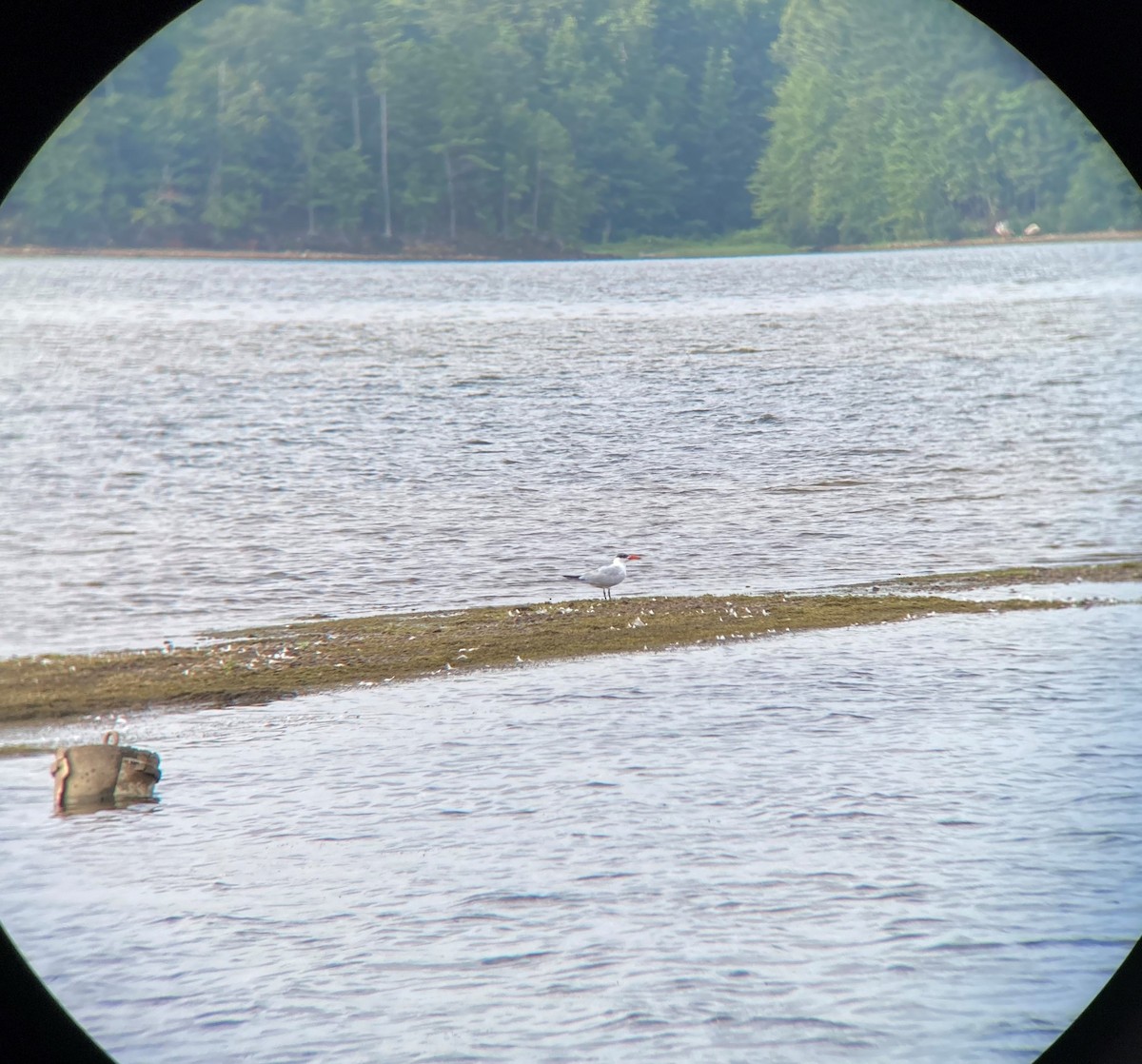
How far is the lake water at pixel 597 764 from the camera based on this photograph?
5605 millimetres

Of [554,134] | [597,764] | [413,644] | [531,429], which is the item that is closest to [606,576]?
[413,644]

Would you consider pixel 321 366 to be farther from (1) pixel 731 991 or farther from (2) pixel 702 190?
(1) pixel 731 991

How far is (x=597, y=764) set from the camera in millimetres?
8258

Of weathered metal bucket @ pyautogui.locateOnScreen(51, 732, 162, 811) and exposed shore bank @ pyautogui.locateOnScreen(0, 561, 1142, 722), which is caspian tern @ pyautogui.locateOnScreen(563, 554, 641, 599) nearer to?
exposed shore bank @ pyautogui.locateOnScreen(0, 561, 1142, 722)

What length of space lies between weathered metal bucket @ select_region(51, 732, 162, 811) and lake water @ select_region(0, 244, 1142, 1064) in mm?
163

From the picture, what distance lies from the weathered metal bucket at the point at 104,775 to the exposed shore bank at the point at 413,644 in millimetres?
1233

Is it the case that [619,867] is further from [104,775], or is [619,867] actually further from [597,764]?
[104,775]

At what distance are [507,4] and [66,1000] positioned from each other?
2254 centimetres

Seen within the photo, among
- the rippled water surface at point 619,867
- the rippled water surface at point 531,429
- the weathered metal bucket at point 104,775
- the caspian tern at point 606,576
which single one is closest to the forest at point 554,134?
the rippled water surface at point 531,429

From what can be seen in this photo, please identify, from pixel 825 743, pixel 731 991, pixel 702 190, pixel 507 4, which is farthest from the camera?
pixel 507 4

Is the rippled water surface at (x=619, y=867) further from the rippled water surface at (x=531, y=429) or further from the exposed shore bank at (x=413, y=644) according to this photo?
the rippled water surface at (x=531, y=429)

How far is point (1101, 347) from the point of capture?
31000 mm

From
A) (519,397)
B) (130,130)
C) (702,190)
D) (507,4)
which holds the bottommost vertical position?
(519,397)

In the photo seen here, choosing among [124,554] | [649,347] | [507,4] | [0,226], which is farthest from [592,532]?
[0,226]
